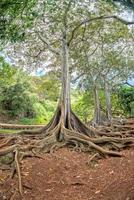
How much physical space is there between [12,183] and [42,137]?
15.8 feet

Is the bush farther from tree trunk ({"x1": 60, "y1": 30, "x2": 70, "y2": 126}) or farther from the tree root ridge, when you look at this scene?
the tree root ridge

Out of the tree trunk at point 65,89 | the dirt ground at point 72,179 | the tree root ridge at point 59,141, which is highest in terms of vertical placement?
the tree trunk at point 65,89

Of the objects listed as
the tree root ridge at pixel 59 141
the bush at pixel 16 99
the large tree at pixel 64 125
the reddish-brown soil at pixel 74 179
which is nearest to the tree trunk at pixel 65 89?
the large tree at pixel 64 125

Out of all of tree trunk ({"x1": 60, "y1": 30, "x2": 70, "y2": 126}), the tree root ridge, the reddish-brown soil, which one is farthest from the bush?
the reddish-brown soil

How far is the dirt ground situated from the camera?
961cm

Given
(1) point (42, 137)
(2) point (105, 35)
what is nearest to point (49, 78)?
(2) point (105, 35)

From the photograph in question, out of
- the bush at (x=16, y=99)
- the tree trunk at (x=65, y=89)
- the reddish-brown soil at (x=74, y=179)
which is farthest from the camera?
the bush at (x=16, y=99)

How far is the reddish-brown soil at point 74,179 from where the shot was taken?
9.58 m

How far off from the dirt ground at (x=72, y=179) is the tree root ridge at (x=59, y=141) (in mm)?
438

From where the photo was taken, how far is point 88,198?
9.45 metres

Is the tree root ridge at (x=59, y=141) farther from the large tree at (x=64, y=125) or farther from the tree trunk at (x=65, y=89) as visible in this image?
the tree trunk at (x=65, y=89)

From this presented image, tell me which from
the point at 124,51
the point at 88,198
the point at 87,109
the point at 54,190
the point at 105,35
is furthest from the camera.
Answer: the point at 87,109

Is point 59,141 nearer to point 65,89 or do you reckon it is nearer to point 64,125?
point 64,125

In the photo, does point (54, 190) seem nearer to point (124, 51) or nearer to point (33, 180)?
point (33, 180)
